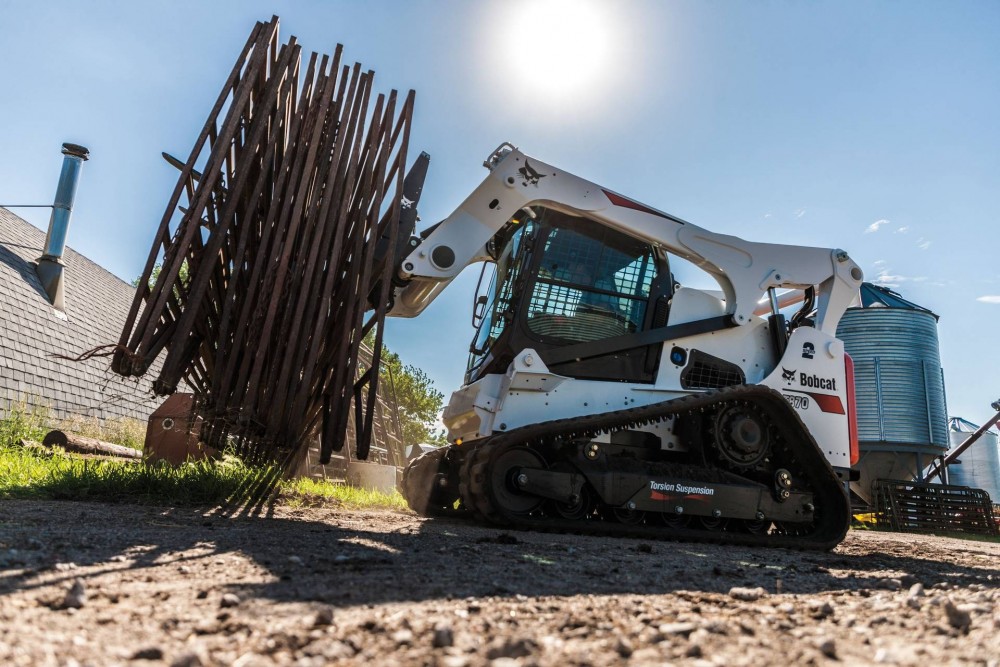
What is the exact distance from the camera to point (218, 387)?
5.43m

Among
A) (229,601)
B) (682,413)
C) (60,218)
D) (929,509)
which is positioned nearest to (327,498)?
(682,413)

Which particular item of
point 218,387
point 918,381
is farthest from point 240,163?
point 918,381

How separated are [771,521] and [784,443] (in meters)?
0.85

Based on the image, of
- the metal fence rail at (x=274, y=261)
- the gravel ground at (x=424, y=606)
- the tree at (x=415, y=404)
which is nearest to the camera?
the gravel ground at (x=424, y=606)

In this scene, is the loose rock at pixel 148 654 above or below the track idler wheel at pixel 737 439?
below

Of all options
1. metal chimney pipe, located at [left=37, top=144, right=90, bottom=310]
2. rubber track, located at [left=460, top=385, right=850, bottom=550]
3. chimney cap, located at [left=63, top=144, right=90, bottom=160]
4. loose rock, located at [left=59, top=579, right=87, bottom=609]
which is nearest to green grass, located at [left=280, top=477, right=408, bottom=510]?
rubber track, located at [left=460, top=385, right=850, bottom=550]

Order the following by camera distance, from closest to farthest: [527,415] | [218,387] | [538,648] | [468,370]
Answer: [538,648]
[218,387]
[527,415]
[468,370]

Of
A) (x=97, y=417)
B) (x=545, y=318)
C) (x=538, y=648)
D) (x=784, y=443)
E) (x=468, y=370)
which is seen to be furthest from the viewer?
(x=97, y=417)

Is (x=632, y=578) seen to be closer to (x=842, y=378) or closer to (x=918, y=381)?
(x=842, y=378)

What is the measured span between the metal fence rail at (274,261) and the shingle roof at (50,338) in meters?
5.46

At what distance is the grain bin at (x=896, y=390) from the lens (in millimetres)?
16219

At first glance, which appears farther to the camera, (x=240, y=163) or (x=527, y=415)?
(x=527, y=415)

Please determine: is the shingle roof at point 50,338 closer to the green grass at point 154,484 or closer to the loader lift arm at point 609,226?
the green grass at point 154,484

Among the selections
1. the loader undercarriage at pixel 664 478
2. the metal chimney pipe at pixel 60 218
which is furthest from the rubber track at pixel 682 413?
the metal chimney pipe at pixel 60 218
